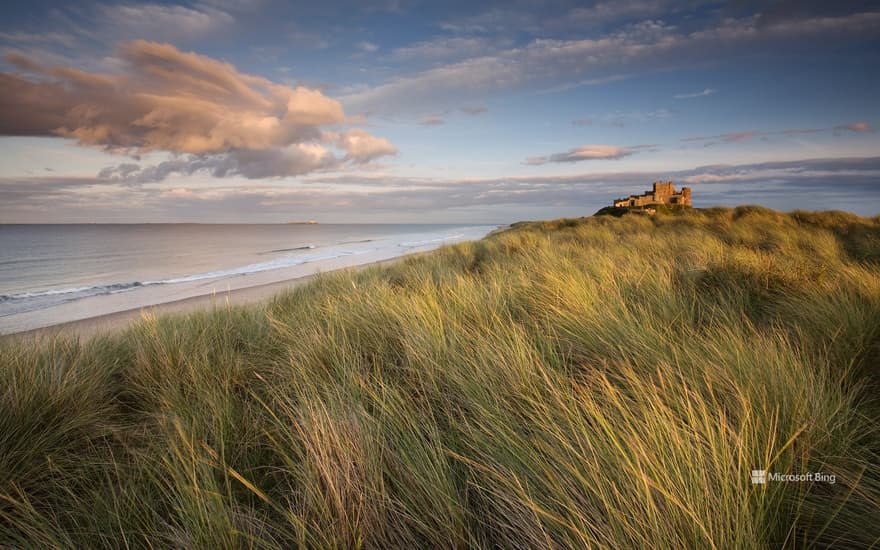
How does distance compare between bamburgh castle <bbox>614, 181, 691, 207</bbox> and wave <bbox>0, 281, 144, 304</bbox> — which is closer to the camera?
wave <bbox>0, 281, 144, 304</bbox>

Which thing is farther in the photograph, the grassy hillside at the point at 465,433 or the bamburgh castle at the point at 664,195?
the bamburgh castle at the point at 664,195

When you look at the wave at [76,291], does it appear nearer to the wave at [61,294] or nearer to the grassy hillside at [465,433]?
the wave at [61,294]

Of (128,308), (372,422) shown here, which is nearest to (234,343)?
(372,422)

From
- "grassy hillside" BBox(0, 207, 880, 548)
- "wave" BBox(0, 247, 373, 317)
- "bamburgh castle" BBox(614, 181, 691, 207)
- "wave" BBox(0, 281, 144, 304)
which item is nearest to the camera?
"grassy hillside" BBox(0, 207, 880, 548)

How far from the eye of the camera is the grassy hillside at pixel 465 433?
125 cm

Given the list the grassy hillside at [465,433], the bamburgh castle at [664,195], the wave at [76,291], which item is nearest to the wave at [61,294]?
the wave at [76,291]

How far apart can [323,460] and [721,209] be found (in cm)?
2246

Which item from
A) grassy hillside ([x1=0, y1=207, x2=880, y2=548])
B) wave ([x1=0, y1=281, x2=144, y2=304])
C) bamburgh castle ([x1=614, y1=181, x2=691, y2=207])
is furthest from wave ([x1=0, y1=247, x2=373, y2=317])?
bamburgh castle ([x1=614, y1=181, x2=691, y2=207])

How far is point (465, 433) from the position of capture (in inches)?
70.1

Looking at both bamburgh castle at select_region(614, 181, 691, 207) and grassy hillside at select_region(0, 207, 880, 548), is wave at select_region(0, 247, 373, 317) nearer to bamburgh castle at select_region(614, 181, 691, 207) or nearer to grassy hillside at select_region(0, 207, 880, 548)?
grassy hillside at select_region(0, 207, 880, 548)

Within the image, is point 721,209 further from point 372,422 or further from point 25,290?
point 25,290

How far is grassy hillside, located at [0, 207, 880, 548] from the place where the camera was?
1.25 m

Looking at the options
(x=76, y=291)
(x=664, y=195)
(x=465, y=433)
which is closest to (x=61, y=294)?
(x=76, y=291)

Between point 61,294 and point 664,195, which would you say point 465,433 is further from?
point 664,195
